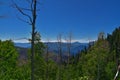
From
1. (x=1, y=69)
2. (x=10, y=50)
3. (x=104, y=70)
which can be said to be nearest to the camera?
(x=1, y=69)

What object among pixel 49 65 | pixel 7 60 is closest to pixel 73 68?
pixel 49 65

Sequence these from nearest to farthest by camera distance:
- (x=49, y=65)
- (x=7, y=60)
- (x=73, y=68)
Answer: (x=7, y=60) < (x=49, y=65) < (x=73, y=68)

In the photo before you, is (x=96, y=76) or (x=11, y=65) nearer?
(x=11, y=65)

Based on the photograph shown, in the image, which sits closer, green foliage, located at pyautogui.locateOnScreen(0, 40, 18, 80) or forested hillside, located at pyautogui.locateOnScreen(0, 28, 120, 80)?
green foliage, located at pyautogui.locateOnScreen(0, 40, 18, 80)

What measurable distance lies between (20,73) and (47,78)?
30.0m

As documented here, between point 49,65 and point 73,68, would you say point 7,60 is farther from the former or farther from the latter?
point 73,68

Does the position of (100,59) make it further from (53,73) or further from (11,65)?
(11,65)

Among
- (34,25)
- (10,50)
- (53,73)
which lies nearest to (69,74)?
(53,73)

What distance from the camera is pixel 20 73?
177ft

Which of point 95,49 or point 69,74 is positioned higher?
point 95,49

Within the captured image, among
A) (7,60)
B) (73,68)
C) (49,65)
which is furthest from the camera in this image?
(73,68)

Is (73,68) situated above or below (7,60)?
below

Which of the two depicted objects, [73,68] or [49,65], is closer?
[49,65]

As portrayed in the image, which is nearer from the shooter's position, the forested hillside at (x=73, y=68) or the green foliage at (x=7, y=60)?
the green foliage at (x=7, y=60)
